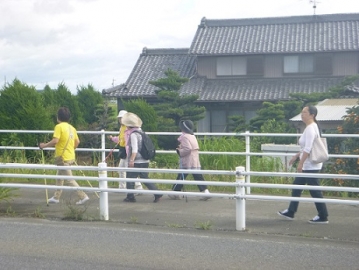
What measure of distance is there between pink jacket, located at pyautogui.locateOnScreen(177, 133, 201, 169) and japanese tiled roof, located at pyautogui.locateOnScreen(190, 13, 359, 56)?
21.4 m

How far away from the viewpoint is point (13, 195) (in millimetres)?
10461

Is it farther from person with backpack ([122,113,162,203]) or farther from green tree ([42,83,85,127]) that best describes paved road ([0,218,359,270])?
green tree ([42,83,85,127])

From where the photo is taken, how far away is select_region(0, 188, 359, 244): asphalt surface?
8.46 meters

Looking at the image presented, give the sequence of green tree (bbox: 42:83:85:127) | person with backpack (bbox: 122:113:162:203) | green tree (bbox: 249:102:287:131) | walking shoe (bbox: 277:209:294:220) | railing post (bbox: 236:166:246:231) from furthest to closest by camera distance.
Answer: green tree (bbox: 249:102:287:131) → green tree (bbox: 42:83:85:127) → person with backpack (bbox: 122:113:162:203) → walking shoe (bbox: 277:209:294:220) → railing post (bbox: 236:166:246:231)

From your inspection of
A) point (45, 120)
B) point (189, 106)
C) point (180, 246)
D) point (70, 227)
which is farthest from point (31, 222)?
point (189, 106)

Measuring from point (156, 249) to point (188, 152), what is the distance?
135 inches

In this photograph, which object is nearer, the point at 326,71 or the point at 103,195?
the point at 103,195

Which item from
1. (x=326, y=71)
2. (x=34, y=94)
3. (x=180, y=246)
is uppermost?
(x=326, y=71)

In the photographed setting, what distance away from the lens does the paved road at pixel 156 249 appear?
686 centimetres

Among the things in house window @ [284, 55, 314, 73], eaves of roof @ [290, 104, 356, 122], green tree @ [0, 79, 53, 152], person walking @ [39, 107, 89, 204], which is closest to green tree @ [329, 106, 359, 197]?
eaves of roof @ [290, 104, 356, 122]

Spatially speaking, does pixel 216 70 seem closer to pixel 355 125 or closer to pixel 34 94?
pixel 34 94

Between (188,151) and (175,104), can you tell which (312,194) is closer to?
(188,151)

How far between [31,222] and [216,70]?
24.4m

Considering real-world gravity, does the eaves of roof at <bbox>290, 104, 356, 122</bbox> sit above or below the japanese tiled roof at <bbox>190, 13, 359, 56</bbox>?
below
